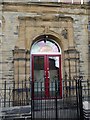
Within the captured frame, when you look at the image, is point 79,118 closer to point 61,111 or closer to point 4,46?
point 61,111

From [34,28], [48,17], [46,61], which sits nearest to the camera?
[34,28]

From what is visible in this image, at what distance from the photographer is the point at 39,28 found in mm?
11156

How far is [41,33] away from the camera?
1114cm

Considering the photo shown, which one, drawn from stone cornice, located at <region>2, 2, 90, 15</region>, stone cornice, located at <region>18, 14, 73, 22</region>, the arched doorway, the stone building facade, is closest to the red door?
the arched doorway

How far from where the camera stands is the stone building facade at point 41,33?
1082 centimetres

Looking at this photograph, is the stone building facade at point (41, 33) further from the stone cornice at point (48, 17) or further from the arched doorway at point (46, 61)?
the arched doorway at point (46, 61)

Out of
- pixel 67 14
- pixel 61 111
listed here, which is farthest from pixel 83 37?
pixel 61 111

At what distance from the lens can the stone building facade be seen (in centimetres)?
1082

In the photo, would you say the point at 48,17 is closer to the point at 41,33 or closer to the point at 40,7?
the point at 40,7

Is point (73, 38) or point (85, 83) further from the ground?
point (73, 38)

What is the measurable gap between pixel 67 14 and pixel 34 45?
1.92m

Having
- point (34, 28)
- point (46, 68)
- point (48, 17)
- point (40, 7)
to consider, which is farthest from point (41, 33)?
point (46, 68)

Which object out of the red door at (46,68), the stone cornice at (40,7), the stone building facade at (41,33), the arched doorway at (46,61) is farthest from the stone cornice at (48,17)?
the red door at (46,68)

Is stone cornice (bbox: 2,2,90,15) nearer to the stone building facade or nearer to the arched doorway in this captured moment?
the stone building facade
